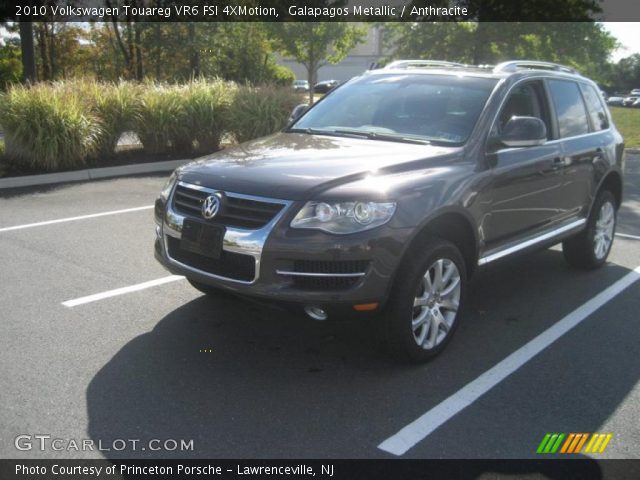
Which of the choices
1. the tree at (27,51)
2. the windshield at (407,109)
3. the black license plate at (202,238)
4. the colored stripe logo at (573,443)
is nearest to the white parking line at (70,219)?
the windshield at (407,109)

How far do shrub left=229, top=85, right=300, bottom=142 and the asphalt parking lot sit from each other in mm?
7407

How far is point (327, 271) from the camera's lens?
3672mm

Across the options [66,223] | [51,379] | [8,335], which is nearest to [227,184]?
[51,379]

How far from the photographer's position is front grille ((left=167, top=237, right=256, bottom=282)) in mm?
3783

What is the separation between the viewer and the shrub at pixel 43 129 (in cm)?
1076

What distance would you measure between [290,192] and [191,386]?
4.07ft

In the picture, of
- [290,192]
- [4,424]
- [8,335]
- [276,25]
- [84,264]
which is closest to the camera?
[4,424]

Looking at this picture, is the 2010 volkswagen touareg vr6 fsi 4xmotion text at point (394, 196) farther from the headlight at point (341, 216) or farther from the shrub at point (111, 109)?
the shrub at point (111, 109)

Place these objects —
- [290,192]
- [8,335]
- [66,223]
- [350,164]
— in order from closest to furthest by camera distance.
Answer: [290,192] < [350,164] < [8,335] < [66,223]

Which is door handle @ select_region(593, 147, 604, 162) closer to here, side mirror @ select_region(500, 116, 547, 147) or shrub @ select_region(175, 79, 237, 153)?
side mirror @ select_region(500, 116, 547, 147)

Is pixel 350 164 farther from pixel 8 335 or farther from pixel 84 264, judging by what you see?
pixel 84 264

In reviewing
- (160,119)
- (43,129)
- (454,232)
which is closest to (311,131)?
(454,232)

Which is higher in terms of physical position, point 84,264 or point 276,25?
point 276,25

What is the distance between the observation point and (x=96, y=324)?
469cm
